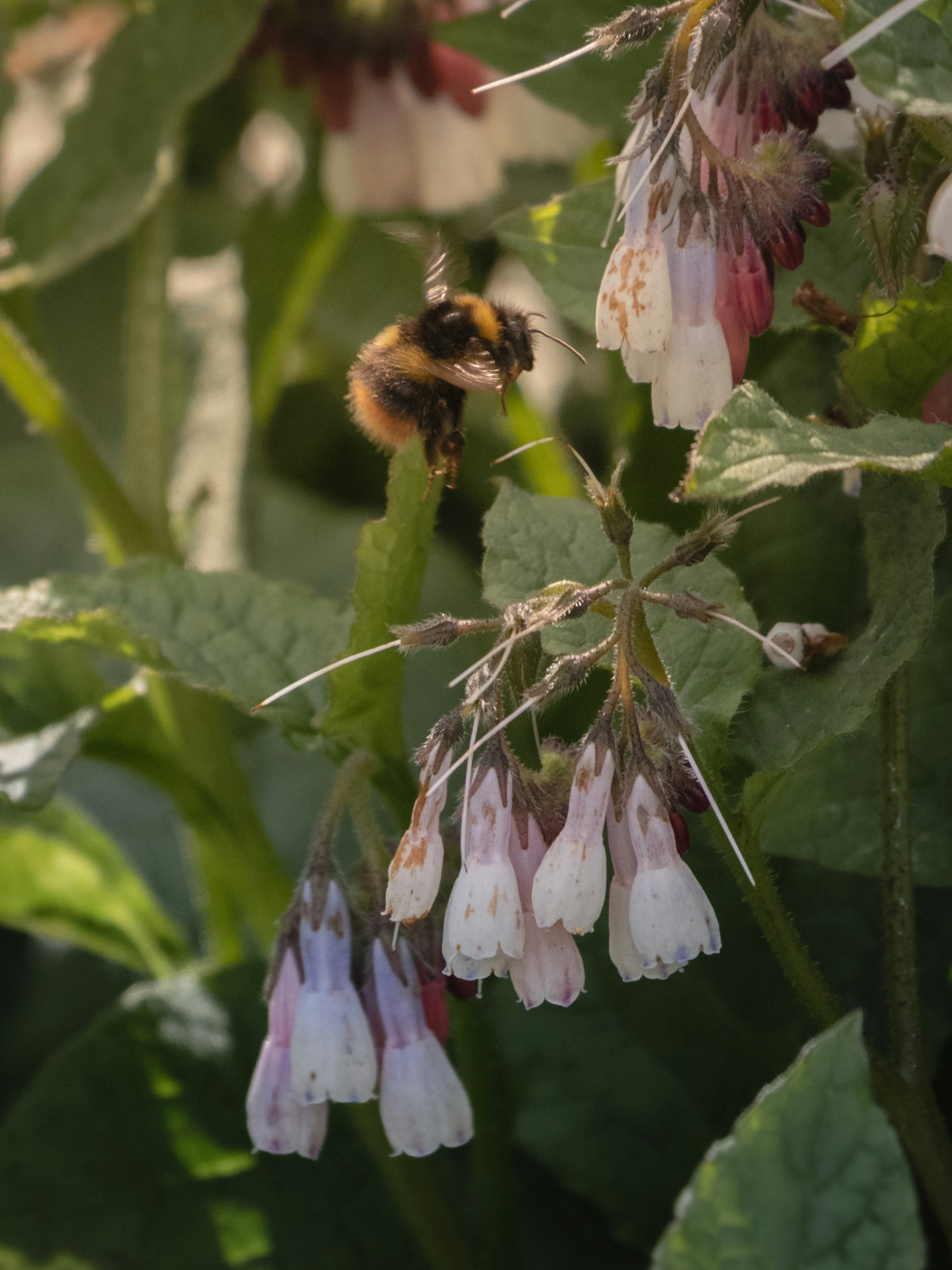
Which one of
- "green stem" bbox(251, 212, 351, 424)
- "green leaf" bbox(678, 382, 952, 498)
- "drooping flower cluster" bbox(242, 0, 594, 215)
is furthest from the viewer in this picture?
"green stem" bbox(251, 212, 351, 424)

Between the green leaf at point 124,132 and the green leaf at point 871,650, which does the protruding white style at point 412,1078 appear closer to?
the green leaf at point 871,650

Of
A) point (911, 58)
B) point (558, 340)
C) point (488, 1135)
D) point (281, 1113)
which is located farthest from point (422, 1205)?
point (911, 58)

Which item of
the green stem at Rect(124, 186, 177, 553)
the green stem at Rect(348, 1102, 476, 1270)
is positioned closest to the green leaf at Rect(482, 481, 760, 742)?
the green stem at Rect(348, 1102, 476, 1270)

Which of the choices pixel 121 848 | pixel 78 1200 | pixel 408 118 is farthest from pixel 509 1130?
pixel 408 118

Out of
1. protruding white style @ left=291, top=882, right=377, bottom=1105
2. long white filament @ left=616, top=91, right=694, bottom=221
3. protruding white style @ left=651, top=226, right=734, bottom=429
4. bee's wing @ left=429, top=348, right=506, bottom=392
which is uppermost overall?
long white filament @ left=616, top=91, right=694, bottom=221

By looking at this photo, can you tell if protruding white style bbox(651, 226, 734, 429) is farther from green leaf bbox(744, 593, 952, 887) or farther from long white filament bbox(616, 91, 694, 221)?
green leaf bbox(744, 593, 952, 887)

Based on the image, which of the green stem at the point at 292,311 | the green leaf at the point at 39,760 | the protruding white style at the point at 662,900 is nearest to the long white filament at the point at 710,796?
the protruding white style at the point at 662,900

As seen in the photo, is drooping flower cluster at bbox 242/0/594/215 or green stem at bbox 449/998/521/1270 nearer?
green stem at bbox 449/998/521/1270
